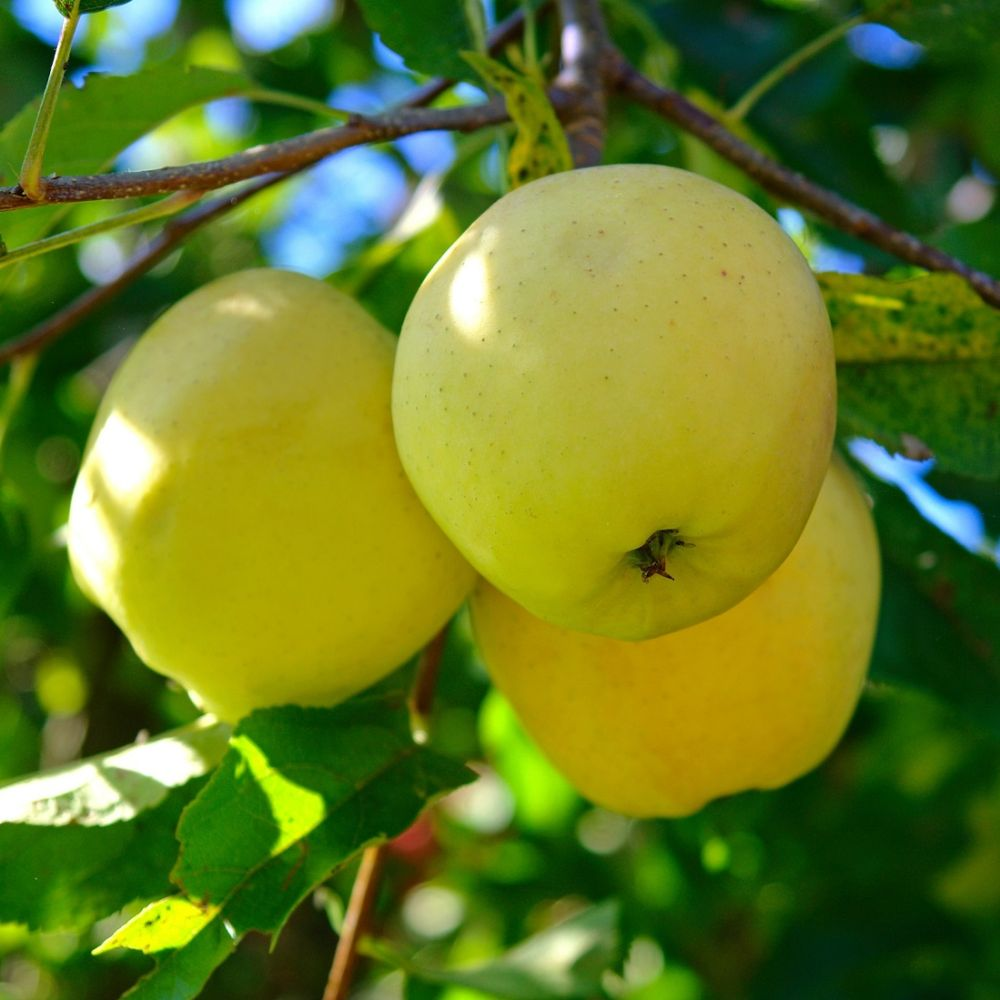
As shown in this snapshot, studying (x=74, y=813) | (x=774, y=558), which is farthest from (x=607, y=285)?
(x=74, y=813)

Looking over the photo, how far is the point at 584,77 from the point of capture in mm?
1256

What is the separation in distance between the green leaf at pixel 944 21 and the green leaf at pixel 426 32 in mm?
553

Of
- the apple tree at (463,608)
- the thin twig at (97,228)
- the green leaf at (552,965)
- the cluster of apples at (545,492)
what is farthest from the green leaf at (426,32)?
the green leaf at (552,965)

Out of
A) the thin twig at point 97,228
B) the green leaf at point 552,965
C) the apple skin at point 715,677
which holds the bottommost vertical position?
the green leaf at point 552,965

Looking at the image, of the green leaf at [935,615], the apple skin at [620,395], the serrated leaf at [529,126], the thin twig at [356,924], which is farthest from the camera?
the green leaf at [935,615]

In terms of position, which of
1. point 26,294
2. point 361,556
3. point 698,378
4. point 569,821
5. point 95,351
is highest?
point 698,378

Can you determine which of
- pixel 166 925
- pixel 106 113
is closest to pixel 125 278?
pixel 106 113

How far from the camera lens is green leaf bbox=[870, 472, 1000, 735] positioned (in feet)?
4.88

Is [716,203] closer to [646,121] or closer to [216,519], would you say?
[216,519]

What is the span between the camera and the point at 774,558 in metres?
0.90

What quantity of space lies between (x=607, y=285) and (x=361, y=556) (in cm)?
37

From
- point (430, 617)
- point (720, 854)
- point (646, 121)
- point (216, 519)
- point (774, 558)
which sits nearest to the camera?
point (774, 558)

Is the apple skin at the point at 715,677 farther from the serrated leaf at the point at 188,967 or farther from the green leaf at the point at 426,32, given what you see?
the green leaf at the point at 426,32

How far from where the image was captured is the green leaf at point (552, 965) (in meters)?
1.54
